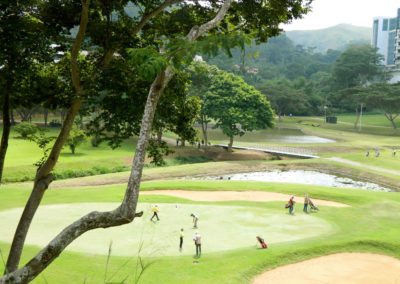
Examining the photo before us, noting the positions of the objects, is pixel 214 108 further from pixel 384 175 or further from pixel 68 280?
pixel 68 280

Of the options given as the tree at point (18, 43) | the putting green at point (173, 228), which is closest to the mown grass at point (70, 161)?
the putting green at point (173, 228)

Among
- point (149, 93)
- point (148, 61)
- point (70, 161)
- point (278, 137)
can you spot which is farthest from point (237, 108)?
point (148, 61)

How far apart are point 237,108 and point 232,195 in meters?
29.1

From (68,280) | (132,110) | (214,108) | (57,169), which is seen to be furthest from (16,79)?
(214,108)

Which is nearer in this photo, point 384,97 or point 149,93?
point 149,93

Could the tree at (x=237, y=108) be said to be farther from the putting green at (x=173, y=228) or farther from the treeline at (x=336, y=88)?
the treeline at (x=336, y=88)

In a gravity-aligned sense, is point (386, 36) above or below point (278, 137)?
above

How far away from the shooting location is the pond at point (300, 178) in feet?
161

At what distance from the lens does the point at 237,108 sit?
215 ft

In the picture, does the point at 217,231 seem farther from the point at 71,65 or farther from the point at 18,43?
the point at 18,43

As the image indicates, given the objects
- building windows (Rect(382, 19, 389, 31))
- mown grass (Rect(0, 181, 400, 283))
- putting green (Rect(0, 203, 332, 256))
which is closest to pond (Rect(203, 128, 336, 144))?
mown grass (Rect(0, 181, 400, 283))

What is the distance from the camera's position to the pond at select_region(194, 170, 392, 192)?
49.0m

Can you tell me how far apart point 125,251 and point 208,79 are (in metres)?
56.5

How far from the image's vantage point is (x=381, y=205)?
3197 cm
